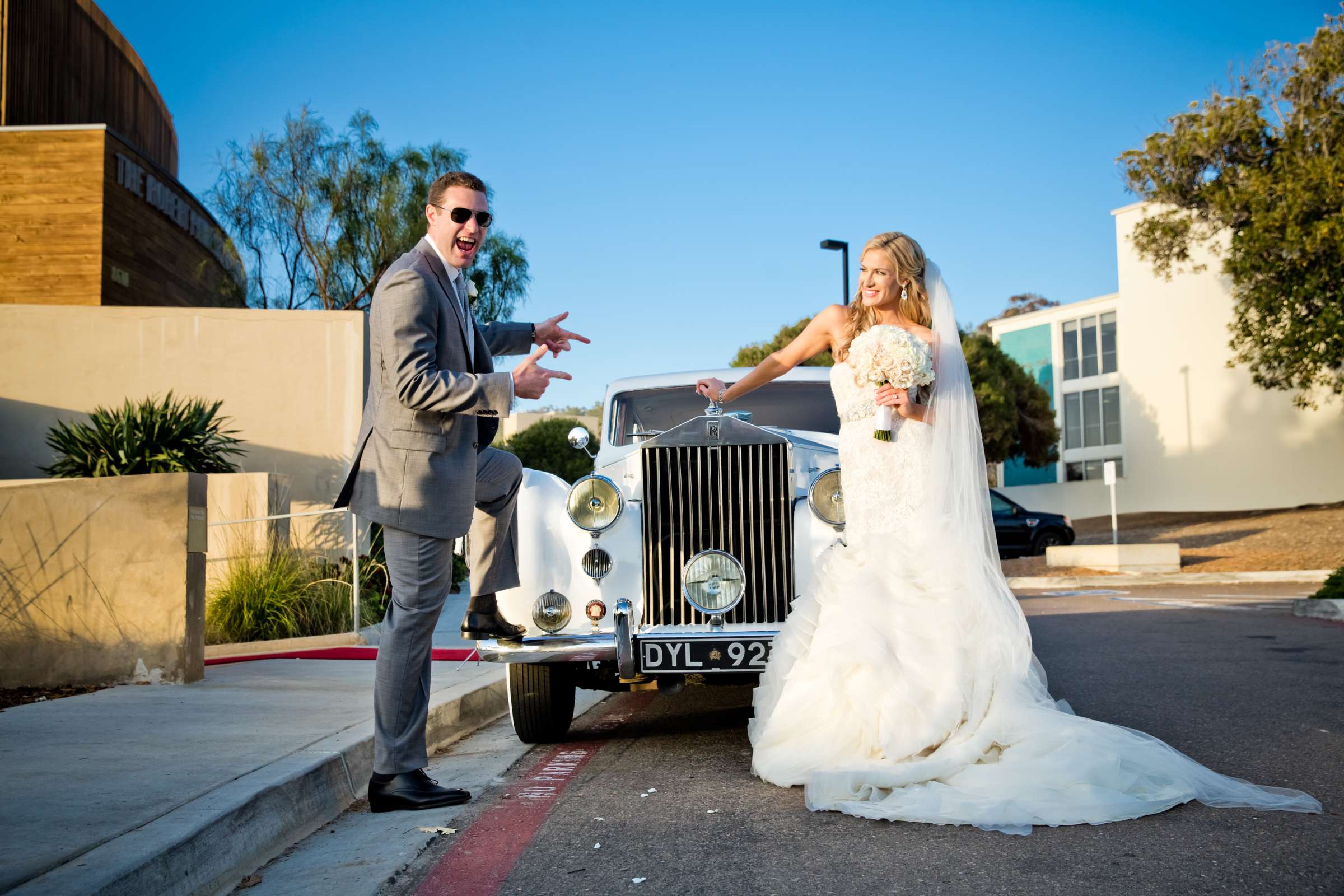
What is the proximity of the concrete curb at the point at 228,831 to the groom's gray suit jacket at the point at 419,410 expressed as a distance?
970 mm

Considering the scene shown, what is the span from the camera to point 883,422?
4520 mm

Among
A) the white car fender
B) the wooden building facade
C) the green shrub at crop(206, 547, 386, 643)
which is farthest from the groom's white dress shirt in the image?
the wooden building facade

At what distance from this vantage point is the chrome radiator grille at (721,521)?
4762mm

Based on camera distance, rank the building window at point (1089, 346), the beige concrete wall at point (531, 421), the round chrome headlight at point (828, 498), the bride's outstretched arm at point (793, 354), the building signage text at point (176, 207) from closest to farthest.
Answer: the round chrome headlight at point (828, 498) < the bride's outstretched arm at point (793, 354) < the building signage text at point (176, 207) < the building window at point (1089, 346) < the beige concrete wall at point (531, 421)

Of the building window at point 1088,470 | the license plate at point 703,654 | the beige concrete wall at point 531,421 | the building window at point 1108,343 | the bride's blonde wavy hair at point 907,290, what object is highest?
the beige concrete wall at point 531,421

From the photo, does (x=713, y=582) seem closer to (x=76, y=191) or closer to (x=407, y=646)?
(x=407, y=646)

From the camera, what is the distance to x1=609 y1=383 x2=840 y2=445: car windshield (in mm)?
6453

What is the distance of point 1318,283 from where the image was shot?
66.1ft

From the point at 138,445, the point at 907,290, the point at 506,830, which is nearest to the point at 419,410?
the point at 506,830

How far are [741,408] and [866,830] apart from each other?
3.62 metres

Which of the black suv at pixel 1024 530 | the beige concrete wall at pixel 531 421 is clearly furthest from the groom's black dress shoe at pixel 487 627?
the beige concrete wall at pixel 531 421

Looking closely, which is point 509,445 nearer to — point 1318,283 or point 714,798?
point 1318,283

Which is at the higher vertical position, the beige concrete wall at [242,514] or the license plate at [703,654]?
the beige concrete wall at [242,514]

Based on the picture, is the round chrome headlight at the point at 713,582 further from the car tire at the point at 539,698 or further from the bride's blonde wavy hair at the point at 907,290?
the bride's blonde wavy hair at the point at 907,290
